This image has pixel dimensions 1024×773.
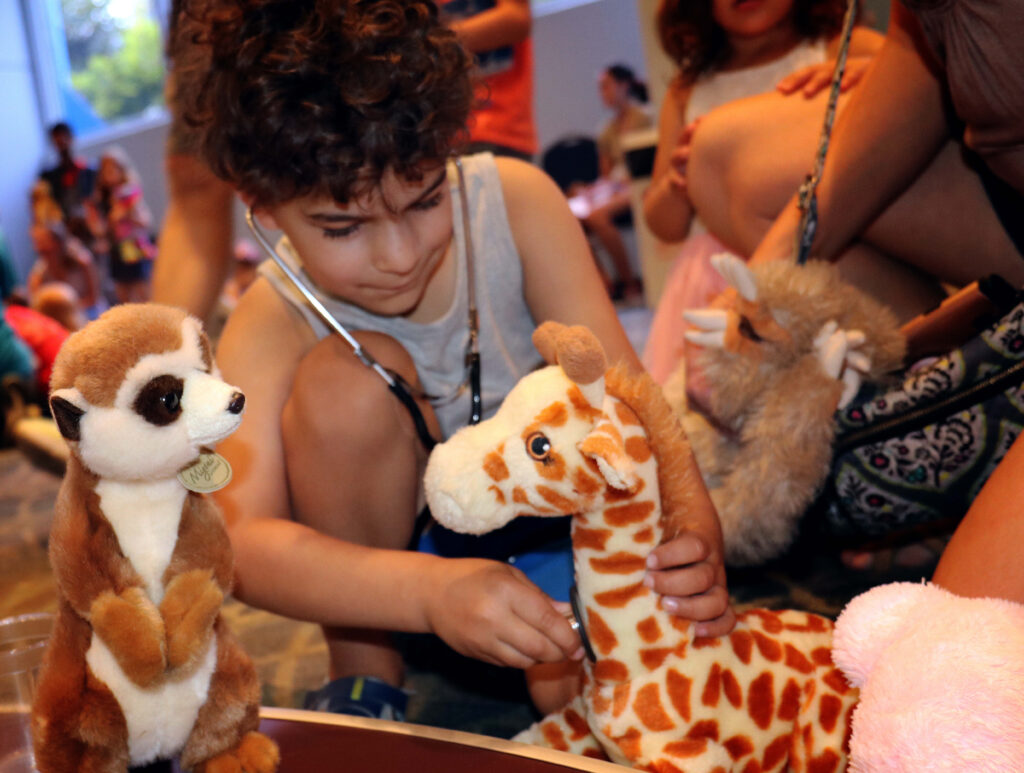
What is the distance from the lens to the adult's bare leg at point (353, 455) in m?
0.83

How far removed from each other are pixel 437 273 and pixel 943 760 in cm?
71

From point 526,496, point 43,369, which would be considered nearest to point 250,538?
point 526,496

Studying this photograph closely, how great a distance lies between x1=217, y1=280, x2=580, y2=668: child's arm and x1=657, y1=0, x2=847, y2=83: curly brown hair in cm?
95

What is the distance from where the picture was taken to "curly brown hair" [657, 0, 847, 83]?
1418 mm

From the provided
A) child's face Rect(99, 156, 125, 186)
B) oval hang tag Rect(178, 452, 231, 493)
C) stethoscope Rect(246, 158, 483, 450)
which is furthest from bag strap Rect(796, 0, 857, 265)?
child's face Rect(99, 156, 125, 186)

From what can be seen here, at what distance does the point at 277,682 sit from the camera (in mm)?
1101

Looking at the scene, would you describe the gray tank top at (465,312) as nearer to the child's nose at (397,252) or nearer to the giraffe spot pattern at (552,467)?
the child's nose at (397,252)

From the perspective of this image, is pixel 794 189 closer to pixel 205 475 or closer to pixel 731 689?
pixel 731 689

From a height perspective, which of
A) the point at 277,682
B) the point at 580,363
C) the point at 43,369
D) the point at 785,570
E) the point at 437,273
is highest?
the point at 580,363

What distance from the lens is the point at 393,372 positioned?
2.87 feet

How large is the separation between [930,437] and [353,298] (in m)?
0.57

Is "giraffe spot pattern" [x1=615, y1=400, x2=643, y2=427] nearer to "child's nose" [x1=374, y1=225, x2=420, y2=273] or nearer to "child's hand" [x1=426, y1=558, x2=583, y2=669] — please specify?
"child's hand" [x1=426, y1=558, x2=583, y2=669]

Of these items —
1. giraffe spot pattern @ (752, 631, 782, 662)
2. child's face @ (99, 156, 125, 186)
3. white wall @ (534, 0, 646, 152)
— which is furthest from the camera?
child's face @ (99, 156, 125, 186)

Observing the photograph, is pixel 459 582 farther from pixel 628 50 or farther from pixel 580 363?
pixel 628 50
